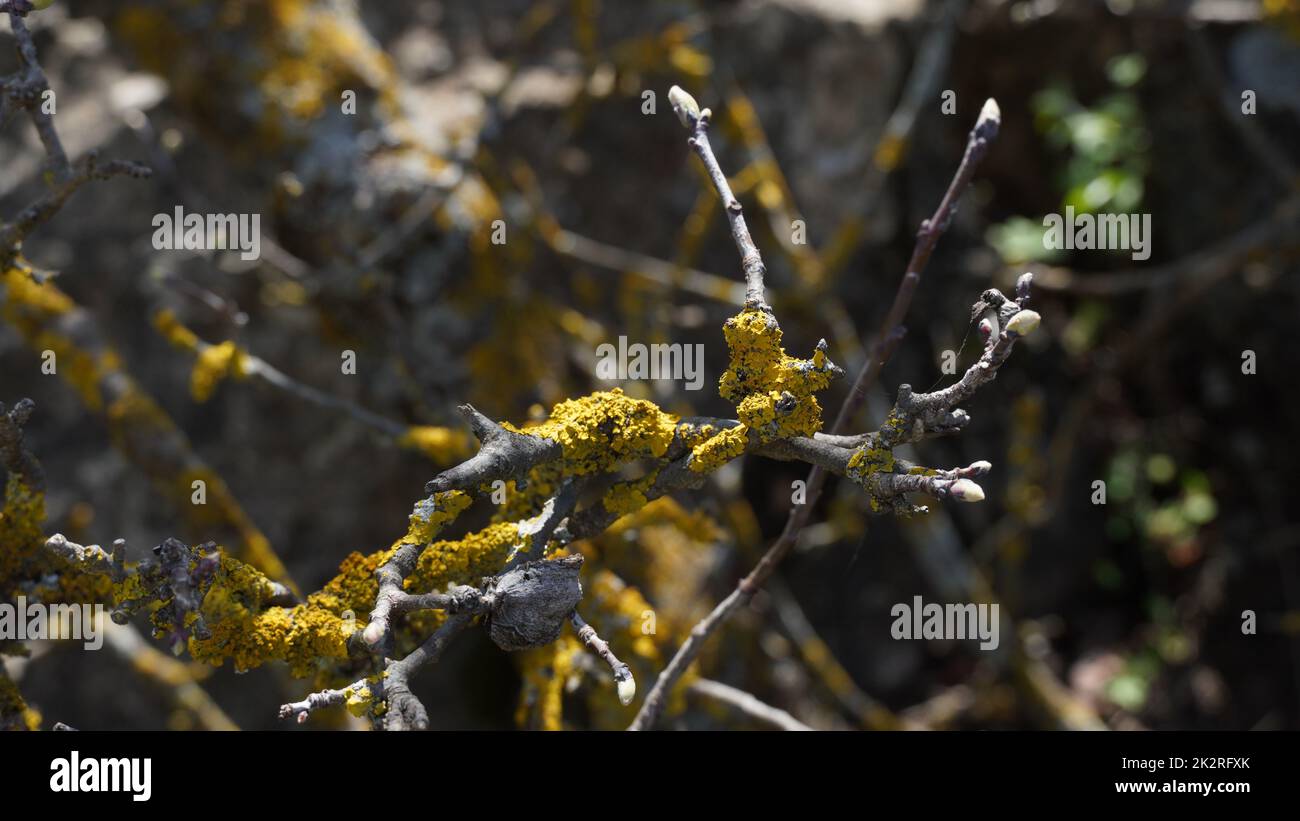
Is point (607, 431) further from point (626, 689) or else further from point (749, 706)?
point (749, 706)

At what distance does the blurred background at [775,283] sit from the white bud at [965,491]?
5.18 feet


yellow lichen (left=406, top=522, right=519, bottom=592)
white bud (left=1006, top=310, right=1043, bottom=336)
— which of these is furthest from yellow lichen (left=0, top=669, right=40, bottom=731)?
white bud (left=1006, top=310, right=1043, bottom=336)

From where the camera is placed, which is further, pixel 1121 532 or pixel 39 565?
pixel 1121 532

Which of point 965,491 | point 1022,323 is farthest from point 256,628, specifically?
point 1022,323

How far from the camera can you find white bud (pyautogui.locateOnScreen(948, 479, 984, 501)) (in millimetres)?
1125

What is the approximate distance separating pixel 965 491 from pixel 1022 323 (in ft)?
0.78

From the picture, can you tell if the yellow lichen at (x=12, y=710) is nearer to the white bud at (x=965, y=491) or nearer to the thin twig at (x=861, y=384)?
the thin twig at (x=861, y=384)

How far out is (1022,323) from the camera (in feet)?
4.02

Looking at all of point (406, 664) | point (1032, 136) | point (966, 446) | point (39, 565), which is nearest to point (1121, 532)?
point (966, 446)

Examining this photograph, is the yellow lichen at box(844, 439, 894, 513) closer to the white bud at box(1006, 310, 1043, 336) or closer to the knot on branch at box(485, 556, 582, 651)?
the white bud at box(1006, 310, 1043, 336)

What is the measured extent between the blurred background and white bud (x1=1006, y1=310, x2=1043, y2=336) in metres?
1.58
